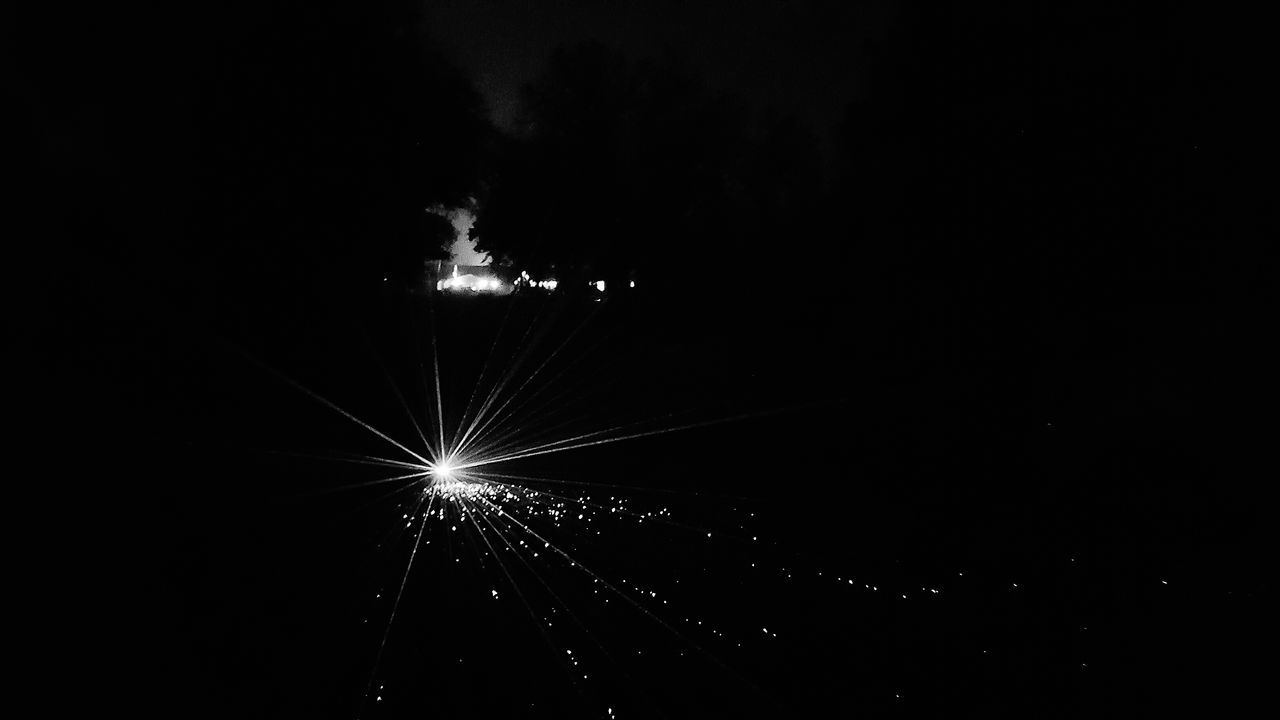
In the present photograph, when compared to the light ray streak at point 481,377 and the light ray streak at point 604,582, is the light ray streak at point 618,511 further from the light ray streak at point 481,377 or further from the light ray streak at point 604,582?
the light ray streak at point 481,377

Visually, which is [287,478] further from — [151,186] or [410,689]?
[151,186]

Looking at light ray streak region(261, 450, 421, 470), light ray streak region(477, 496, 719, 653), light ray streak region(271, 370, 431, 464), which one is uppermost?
light ray streak region(271, 370, 431, 464)

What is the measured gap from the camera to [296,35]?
10086mm

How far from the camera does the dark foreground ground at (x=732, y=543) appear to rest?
3225mm

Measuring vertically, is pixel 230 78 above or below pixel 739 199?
below

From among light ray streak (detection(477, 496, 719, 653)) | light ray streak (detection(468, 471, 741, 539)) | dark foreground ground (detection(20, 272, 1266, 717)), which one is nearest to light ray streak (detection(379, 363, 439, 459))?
dark foreground ground (detection(20, 272, 1266, 717))

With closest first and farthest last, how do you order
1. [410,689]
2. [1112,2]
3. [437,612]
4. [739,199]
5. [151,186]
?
[410,689] → [437,612] → [1112,2] → [151,186] → [739,199]

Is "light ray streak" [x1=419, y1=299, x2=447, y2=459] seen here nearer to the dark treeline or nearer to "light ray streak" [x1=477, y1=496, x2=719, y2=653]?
the dark treeline

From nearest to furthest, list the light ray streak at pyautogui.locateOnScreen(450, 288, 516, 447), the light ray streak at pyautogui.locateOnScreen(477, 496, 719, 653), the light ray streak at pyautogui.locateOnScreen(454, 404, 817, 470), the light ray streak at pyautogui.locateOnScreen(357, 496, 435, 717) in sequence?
the light ray streak at pyautogui.locateOnScreen(357, 496, 435, 717) → the light ray streak at pyautogui.locateOnScreen(477, 496, 719, 653) → the light ray streak at pyautogui.locateOnScreen(454, 404, 817, 470) → the light ray streak at pyautogui.locateOnScreen(450, 288, 516, 447)

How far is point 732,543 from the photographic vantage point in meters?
4.98

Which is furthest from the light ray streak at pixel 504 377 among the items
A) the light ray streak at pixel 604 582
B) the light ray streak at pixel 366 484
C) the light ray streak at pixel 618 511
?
the light ray streak at pixel 604 582

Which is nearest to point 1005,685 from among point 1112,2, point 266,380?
point 1112,2

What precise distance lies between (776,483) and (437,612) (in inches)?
144

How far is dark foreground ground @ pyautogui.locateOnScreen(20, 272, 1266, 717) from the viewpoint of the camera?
10.6 ft
